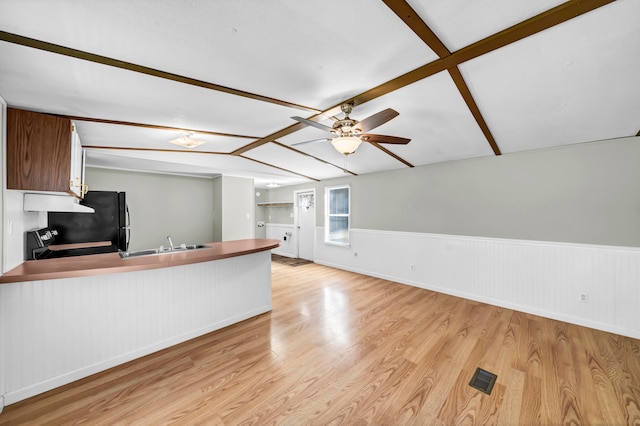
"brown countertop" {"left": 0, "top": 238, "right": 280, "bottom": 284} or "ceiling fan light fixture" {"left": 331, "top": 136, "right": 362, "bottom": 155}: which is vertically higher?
"ceiling fan light fixture" {"left": 331, "top": 136, "right": 362, "bottom": 155}

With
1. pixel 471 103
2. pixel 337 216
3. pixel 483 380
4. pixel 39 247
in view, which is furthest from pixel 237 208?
pixel 483 380

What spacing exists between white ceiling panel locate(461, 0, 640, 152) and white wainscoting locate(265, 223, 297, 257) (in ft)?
18.3

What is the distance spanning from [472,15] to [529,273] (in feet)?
11.3

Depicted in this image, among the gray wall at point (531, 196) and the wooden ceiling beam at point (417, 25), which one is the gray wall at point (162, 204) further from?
the wooden ceiling beam at point (417, 25)

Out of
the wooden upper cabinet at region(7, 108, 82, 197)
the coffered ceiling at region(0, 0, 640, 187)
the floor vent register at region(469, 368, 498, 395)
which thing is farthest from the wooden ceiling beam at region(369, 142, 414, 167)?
the wooden upper cabinet at region(7, 108, 82, 197)

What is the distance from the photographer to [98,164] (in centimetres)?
456

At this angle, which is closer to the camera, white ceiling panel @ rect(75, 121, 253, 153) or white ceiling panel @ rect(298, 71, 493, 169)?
white ceiling panel @ rect(298, 71, 493, 169)

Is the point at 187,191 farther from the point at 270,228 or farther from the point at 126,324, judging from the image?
the point at 126,324

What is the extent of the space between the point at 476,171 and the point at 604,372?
8.76 ft

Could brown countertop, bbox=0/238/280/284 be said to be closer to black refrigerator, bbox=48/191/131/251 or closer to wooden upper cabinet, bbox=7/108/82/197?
wooden upper cabinet, bbox=7/108/82/197

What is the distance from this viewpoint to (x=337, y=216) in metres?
6.19

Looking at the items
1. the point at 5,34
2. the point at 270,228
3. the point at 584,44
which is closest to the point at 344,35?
the point at 584,44

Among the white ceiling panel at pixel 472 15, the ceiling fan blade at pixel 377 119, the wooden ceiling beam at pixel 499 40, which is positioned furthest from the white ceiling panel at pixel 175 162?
the white ceiling panel at pixel 472 15

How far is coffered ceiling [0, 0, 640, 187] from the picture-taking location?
1345mm
